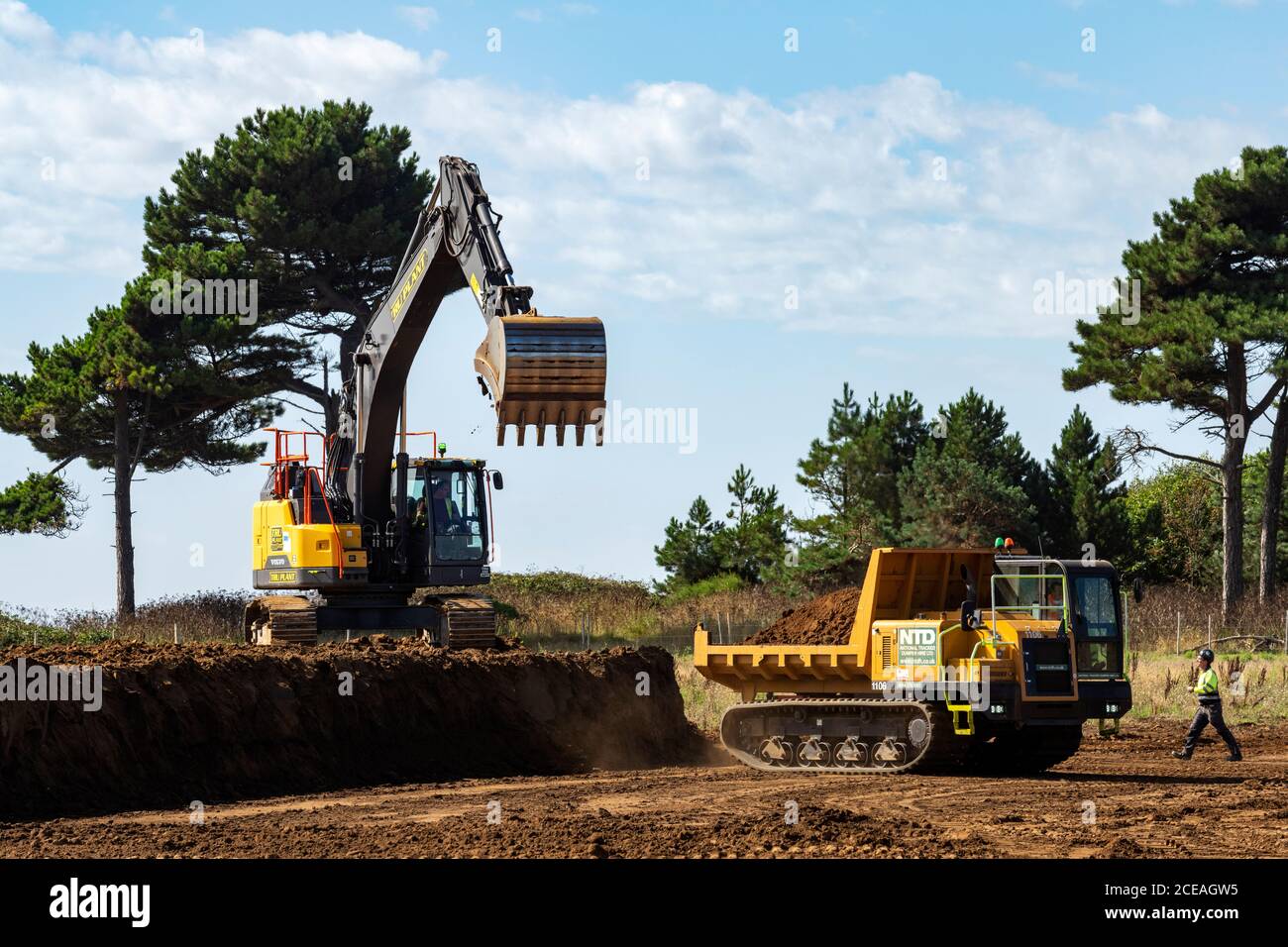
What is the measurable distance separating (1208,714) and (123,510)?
28.0 m

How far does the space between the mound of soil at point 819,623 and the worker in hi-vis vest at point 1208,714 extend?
4269 mm

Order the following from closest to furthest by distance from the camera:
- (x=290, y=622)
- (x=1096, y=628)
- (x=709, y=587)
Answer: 1. (x=1096, y=628)
2. (x=290, y=622)
3. (x=709, y=587)

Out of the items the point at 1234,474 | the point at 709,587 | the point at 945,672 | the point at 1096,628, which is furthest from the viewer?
the point at 709,587

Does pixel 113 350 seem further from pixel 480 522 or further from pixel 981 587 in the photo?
pixel 981 587

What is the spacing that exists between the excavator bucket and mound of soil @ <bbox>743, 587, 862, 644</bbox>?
4036mm

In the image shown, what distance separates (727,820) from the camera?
1369 centimetres

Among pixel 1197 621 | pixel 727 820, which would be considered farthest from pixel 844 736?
pixel 1197 621

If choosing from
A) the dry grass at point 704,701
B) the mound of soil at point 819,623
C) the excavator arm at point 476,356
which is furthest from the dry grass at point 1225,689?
the excavator arm at point 476,356

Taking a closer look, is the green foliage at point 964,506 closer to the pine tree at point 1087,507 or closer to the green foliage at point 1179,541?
the pine tree at point 1087,507

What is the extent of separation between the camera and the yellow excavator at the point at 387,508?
20609 mm

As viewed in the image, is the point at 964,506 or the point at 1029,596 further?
the point at 964,506

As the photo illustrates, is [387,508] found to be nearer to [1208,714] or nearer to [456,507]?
[456,507]

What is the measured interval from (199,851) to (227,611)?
30361 mm
